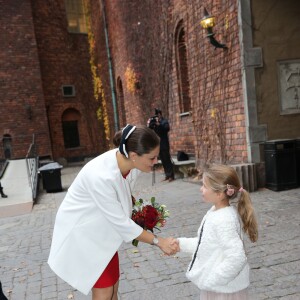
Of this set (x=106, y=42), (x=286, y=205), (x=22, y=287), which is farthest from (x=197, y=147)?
(x=106, y=42)

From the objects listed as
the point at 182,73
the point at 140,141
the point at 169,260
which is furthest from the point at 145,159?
the point at 182,73

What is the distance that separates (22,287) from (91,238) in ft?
6.80

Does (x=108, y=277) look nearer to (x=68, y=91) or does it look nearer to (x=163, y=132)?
(x=163, y=132)

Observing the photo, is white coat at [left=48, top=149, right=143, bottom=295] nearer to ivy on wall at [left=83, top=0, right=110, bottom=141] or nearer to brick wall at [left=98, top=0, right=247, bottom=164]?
brick wall at [left=98, top=0, right=247, bottom=164]

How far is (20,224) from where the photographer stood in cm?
672

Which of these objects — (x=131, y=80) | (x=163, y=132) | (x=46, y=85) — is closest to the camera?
(x=163, y=132)

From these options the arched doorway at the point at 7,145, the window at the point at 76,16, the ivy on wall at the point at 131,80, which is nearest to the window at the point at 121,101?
the ivy on wall at the point at 131,80

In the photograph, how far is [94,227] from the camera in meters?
2.21

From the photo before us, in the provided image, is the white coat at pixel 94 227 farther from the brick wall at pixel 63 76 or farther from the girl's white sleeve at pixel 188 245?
the brick wall at pixel 63 76

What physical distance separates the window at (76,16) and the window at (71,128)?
182 inches


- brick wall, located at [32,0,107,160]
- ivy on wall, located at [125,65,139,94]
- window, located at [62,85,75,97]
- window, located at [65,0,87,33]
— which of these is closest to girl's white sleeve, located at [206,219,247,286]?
ivy on wall, located at [125,65,139,94]

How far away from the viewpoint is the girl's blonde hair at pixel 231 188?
2.05m

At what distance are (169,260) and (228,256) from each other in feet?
7.43

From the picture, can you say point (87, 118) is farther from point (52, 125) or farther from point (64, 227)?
point (64, 227)
